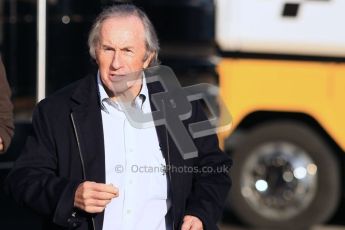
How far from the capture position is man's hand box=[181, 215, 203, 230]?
119 inches

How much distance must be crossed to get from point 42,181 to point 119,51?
472mm

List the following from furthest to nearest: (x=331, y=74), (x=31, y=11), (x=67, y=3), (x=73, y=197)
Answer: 1. (x=31, y=11)
2. (x=67, y=3)
3. (x=331, y=74)
4. (x=73, y=197)

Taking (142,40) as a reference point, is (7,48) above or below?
below

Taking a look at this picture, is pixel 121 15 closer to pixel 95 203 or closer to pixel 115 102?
pixel 115 102

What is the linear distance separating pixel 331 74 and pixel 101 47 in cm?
369

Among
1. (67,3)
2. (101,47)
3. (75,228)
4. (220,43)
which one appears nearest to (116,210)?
(75,228)

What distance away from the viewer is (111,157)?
10.0ft

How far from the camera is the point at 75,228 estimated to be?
119 inches

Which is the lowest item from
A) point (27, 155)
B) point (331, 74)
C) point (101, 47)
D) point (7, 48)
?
point (7, 48)

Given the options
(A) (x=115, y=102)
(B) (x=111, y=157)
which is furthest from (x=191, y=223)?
(A) (x=115, y=102)

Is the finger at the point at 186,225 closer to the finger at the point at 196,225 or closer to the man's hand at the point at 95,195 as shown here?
the finger at the point at 196,225

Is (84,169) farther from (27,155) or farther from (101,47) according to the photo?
(101,47)

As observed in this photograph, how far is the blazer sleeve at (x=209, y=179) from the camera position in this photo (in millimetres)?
3121

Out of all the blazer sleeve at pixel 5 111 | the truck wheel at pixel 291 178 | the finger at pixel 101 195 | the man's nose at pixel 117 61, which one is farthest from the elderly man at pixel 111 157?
the truck wheel at pixel 291 178
